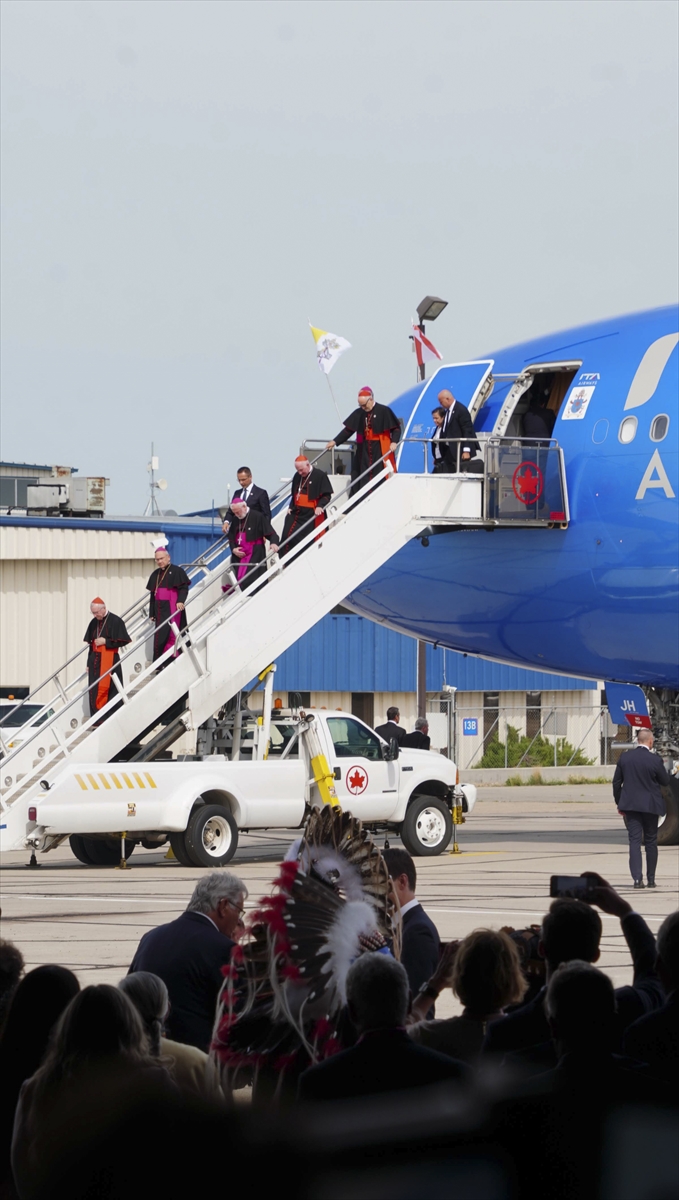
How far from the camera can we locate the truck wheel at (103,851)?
21094 mm

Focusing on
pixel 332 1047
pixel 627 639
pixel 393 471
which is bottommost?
pixel 332 1047

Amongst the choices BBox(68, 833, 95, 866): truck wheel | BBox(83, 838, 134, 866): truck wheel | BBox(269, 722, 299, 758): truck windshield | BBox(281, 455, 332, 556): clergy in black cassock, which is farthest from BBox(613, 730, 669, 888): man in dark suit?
BBox(68, 833, 95, 866): truck wheel

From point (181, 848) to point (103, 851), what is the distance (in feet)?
7.05

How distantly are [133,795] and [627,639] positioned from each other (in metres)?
6.45

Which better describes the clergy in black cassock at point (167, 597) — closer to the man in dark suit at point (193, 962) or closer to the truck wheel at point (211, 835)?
the truck wheel at point (211, 835)

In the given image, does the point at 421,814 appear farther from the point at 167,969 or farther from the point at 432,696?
the point at 432,696

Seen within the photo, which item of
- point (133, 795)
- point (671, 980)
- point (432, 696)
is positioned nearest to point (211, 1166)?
point (671, 980)

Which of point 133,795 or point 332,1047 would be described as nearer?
point 332,1047

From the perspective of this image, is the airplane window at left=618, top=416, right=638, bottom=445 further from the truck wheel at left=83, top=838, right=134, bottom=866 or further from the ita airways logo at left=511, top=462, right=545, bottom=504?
the truck wheel at left=83, top=838, right=134, bottom=866

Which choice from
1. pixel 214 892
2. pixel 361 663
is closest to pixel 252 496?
pixel 214 892

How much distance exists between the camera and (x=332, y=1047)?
16.5 ft

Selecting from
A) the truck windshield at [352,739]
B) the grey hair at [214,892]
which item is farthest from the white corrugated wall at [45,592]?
the grey hair at [214,892]

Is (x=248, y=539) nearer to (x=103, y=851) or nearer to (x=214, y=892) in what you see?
(x=103, y=851)

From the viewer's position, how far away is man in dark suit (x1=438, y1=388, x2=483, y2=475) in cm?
2017
